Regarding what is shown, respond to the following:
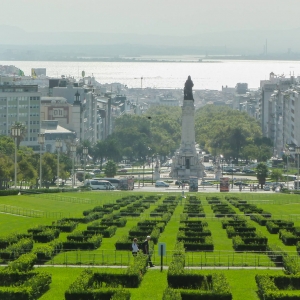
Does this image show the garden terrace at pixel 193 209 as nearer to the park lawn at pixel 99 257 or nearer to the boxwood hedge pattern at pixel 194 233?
the boxwood hedge pattern at pixel 194 233

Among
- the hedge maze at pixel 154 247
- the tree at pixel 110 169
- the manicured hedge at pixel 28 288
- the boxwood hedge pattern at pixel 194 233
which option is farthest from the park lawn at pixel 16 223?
the tree at pixel 110 169

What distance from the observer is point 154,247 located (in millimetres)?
47250

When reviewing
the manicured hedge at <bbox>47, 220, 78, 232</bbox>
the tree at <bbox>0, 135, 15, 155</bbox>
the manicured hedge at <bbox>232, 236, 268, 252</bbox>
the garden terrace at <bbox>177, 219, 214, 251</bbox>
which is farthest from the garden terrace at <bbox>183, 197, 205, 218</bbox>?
the tree at <bbox>0, 135, 15, 155</bbox>

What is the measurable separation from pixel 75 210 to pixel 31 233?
→ 22101 millimetres

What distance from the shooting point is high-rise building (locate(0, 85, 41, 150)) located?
159250 millimetres

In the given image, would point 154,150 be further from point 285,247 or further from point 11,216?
point 285,247

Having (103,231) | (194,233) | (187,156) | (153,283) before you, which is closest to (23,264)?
(153,283)

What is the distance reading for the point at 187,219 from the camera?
205ft

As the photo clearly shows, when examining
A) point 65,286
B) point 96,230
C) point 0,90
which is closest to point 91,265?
point 65,286

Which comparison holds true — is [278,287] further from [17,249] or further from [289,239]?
[289,239]

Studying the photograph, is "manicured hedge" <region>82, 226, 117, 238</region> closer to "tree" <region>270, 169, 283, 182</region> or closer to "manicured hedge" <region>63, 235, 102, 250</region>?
"manicured hedge" <region>63, 235, 102, 250</region>

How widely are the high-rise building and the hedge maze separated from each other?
282 ft

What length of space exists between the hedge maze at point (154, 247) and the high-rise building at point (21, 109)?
8610 centimetres

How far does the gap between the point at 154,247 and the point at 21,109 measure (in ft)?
381
